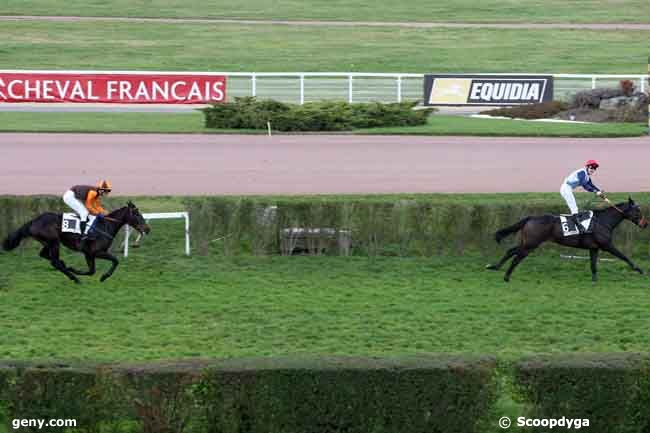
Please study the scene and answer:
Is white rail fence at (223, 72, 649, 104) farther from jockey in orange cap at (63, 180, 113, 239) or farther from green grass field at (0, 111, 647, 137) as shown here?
jockey in orange cap at (63, 180, 113, 239)

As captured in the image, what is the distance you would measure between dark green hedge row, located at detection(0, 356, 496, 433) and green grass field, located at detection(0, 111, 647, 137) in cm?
1852

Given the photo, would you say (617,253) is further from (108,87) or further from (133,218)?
(108,87)

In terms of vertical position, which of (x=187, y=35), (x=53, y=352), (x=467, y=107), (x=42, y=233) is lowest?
(x=53, y=352)

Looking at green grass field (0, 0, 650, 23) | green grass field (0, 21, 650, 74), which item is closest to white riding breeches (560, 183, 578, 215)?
green grass field (0, 21, 650, 74)

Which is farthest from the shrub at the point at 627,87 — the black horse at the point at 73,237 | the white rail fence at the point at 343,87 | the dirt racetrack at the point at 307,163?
the black horse at the point at 73,237

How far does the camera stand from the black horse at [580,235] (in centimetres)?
1394

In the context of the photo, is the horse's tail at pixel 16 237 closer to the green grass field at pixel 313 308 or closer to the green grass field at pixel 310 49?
the green grass field at pixel 313 308

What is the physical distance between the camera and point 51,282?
13539 mm

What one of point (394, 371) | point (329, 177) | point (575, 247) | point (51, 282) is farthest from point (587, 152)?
point (394, 371)

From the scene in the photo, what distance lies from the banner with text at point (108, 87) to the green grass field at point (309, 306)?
15991 mm

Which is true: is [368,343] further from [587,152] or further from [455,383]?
[587,152]

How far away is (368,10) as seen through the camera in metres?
54.5

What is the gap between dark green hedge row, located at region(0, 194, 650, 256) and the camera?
14.7m

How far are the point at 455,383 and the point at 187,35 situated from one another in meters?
42.1
